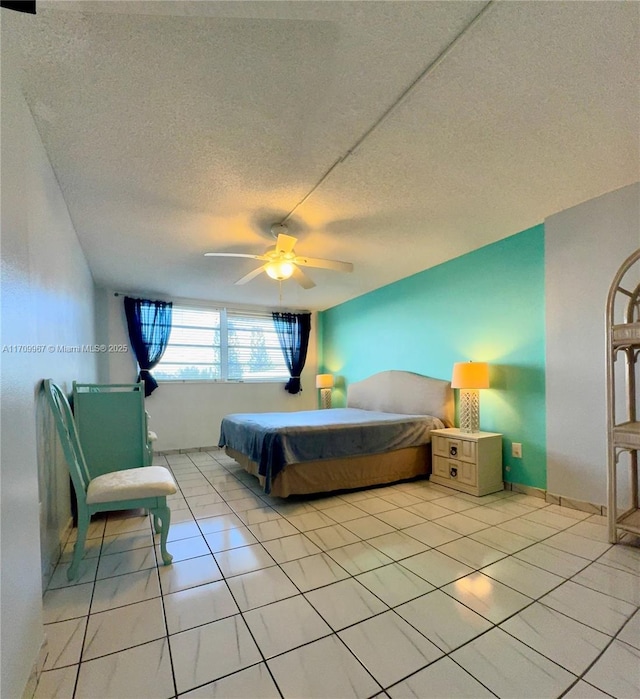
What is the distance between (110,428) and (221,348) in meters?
3.21

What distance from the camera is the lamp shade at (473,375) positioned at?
129 inches

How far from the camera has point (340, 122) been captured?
1.81 m

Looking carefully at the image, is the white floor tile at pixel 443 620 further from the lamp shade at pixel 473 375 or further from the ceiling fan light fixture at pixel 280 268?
the ceiling fan light fixture at pixel 280 268

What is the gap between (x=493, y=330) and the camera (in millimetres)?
3486

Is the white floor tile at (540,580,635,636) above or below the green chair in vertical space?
below

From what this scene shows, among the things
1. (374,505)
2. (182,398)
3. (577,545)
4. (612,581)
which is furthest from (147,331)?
(612,581)

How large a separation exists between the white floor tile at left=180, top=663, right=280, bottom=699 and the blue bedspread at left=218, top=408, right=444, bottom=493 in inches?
68.5

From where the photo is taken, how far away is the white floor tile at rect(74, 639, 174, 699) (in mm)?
1186

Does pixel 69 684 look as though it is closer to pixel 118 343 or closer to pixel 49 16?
pixel 49 16

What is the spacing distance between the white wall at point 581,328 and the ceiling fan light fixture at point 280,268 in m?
2.29

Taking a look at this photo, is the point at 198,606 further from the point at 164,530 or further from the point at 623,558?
the point at 623,558

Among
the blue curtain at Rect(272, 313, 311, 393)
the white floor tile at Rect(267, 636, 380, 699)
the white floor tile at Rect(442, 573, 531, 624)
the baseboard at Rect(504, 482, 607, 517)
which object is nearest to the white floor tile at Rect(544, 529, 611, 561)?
the baseboard at Rect(504, 482, 607, 517)

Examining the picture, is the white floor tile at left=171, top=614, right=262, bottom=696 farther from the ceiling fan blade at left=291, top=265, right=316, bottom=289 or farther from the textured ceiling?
the ceiling fan blade at left=291, top=265, right=316, bottom=289

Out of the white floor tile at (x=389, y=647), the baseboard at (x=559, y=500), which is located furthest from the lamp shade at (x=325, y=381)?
the white floor tile at (x=389, y=647)
